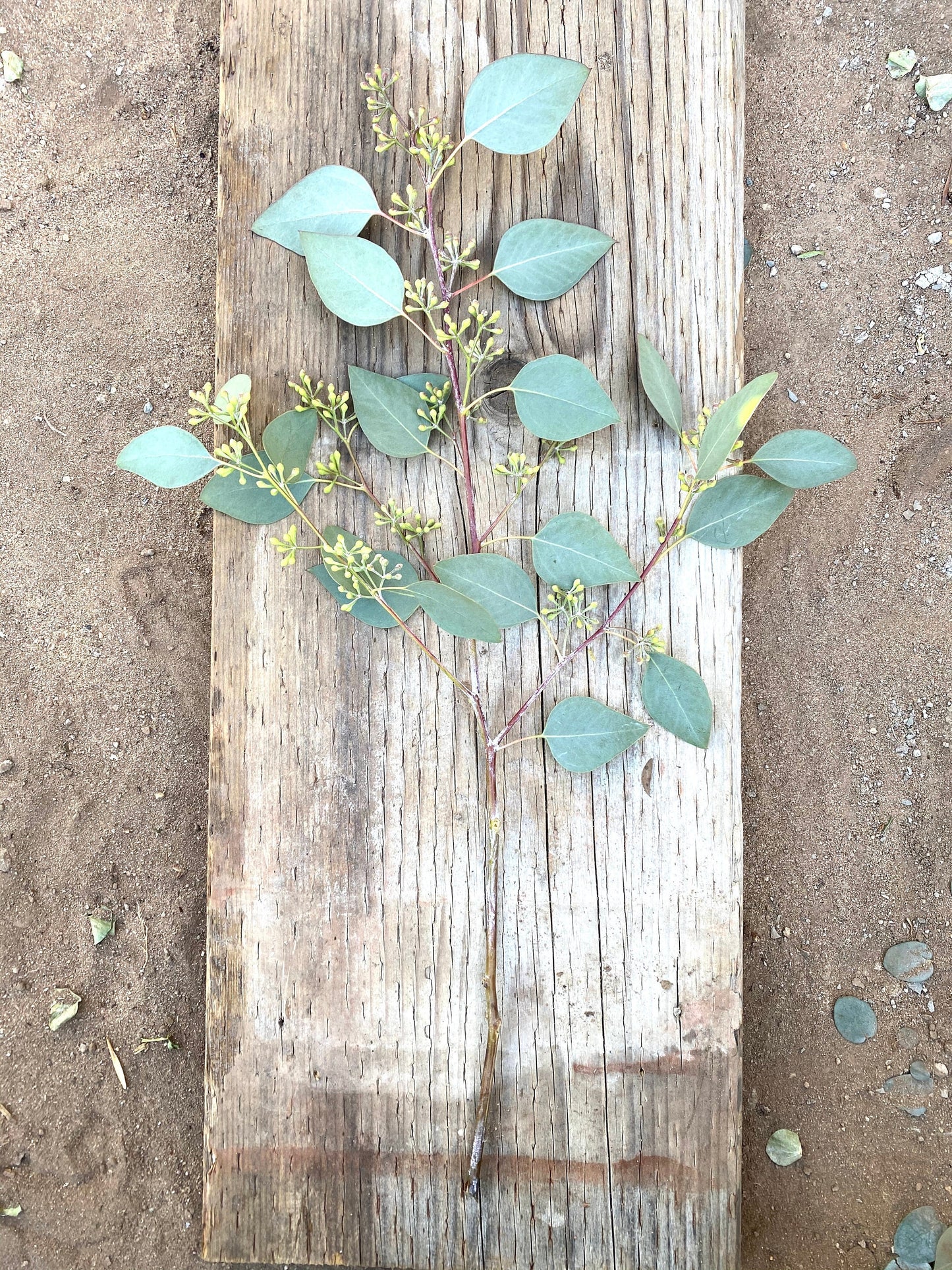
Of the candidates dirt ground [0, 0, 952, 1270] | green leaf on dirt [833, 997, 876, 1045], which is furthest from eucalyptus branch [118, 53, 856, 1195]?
green leaf on dirt [833, 997, 876, 1045]

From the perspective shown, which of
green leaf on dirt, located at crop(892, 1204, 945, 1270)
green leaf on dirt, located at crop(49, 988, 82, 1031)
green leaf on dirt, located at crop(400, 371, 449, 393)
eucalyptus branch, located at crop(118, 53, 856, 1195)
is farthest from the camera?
green leaf on dirt, located at crop(49, 988, 82, 1031)

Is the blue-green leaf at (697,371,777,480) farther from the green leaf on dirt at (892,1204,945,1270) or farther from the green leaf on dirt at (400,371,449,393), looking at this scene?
the green leaf on dirt at (892,1204,945,1270)

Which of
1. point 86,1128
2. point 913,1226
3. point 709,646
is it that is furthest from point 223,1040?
point 913,1226

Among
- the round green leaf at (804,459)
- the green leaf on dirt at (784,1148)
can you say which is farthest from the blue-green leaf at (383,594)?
the green leaf on dirt at (784,1148)

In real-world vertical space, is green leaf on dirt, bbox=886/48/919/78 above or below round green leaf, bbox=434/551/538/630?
above

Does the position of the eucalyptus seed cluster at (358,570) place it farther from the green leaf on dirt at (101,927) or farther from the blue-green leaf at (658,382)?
the green leaf on dirt at (101,927)

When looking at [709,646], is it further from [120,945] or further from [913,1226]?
[120,945]

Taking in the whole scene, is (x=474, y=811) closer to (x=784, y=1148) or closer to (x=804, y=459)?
(x=804, y=459)
